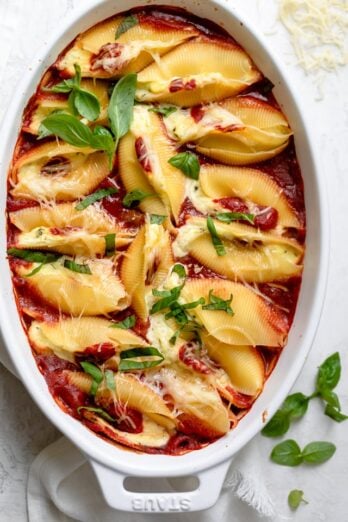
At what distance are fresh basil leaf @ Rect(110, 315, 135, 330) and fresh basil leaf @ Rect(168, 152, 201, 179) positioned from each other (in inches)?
18.4

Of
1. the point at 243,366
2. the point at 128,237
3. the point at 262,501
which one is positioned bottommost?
the point at 262,501

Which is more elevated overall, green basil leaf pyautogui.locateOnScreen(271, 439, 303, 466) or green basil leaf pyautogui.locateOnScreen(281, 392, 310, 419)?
green basil leaf pyautogui.locateOnScreen(281, 392, 310, 419)

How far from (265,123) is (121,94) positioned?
17.6 inches

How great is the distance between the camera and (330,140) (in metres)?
2.75

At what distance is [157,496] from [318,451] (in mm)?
702

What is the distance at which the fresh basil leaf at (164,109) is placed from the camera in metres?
2.41

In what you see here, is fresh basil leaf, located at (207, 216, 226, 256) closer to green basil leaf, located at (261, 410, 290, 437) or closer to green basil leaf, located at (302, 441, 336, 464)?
green basil leaf, located at (261, 410, 290, 437)

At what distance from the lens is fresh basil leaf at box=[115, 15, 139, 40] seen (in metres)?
2.42

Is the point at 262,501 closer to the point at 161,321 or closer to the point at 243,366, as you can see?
the point at 243,366

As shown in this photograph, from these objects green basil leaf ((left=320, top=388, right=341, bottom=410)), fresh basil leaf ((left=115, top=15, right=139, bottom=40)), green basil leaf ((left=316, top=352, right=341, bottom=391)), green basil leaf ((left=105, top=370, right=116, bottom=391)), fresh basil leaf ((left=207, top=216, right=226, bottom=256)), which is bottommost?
green basil leaf ((left=320, top=388, right=341, bottom=410))

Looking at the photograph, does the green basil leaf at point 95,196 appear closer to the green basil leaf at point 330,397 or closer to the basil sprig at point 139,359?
the basil sprig at point 139,359

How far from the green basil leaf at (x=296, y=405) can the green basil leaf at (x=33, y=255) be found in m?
0.95

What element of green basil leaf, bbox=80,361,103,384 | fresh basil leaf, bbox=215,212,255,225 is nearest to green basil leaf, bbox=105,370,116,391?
green basil leaf, bbox=80,361,103,384

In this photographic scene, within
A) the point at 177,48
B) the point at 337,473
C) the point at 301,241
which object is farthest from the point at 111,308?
the point at 337,473
